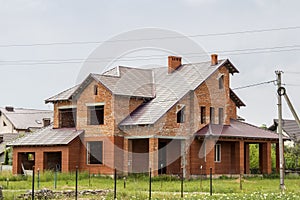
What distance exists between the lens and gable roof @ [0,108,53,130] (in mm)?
81500

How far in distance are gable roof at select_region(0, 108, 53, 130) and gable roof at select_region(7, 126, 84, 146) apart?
3269cm

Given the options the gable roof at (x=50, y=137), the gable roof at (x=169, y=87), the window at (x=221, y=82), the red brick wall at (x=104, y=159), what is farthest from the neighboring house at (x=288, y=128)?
the red brick wall at (x=104, y=159)

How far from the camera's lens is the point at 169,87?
1812 inches

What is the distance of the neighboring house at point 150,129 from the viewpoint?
43.5 metres

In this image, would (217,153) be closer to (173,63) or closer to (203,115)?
(203,115)

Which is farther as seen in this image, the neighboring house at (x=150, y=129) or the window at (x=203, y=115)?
the window at (x=203, y=115)

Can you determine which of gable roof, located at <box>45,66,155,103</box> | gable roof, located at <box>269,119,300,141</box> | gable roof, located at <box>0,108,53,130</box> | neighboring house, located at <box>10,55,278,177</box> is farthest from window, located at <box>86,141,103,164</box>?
gable roof, located at <box>0,108,53,130</box>

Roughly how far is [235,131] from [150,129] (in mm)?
6615

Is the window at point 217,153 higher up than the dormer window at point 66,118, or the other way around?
the dormer window at point 66,118

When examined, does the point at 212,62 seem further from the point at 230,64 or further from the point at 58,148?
the point at 58,148

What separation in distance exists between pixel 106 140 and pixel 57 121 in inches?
245

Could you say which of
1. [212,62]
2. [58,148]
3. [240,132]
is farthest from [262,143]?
[58,148]

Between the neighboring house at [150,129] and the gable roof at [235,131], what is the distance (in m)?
0.10

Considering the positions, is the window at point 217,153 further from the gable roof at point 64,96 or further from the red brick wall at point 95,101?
the gable roof at point 64,96
